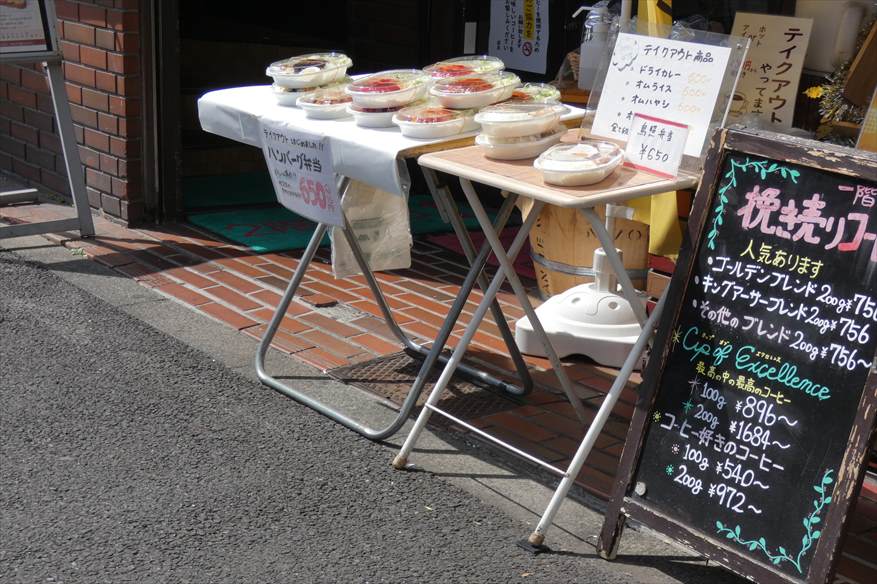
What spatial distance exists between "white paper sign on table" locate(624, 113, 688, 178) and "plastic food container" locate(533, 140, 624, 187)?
7cm

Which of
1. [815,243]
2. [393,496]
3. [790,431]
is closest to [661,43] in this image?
[815,243]

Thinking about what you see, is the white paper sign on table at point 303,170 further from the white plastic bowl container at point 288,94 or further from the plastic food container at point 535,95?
the plastic food container at point 535,95

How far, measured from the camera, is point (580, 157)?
3518 mm

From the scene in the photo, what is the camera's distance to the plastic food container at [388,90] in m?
4.15

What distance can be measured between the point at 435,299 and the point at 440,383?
1.90 m

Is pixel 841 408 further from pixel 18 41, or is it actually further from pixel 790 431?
pixel 18 41

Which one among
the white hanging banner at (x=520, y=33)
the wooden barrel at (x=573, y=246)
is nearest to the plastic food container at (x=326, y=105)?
the wooden barrel at (x=573, y=246)

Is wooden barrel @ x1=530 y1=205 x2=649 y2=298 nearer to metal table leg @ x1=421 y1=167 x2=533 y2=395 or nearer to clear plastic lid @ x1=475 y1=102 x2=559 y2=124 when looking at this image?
metal table leg @ x1=421 y1=167 x2=533 y2=395

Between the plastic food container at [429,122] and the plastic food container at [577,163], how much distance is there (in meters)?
0.48

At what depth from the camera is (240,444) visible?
165 inches

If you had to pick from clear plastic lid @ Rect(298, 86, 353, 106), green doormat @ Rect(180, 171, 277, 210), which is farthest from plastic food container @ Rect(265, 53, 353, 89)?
green doormat @ Rect(180, 171, 277, 210)

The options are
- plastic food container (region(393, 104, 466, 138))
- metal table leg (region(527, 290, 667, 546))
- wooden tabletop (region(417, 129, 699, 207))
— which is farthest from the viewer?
plastic food container (region(393, 104, 466, 138))

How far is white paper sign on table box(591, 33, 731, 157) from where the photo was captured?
3.57 metres

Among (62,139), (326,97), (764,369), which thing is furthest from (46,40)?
(764,369)
